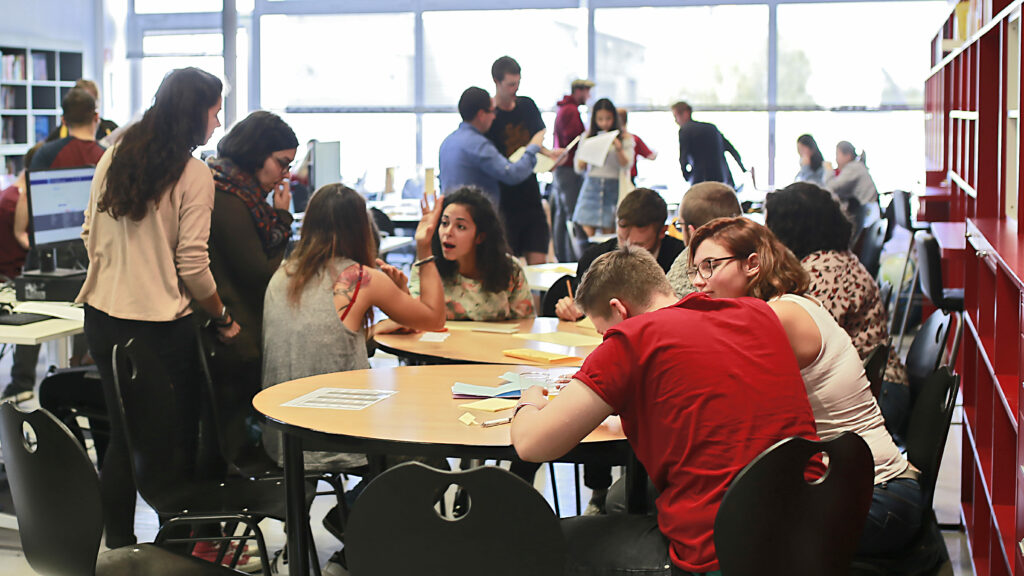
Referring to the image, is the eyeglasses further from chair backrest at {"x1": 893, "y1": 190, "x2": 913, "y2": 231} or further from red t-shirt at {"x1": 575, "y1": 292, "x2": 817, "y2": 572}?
chair backrest at {"x1": 893, "y1": 190, "x2": 913, "y2": 231}

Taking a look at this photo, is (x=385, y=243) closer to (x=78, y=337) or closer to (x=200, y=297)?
(x=78, y=337)

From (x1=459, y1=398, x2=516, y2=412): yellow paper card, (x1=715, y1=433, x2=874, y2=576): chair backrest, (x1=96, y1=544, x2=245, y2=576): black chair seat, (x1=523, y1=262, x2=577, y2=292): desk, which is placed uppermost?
(x1=523, y1=262, x2=577, y2=292): desk

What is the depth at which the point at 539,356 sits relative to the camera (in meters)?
3.01

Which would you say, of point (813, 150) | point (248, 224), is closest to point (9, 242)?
point (248, 224)

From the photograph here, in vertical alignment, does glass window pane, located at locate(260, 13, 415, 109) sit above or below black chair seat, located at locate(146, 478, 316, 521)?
above

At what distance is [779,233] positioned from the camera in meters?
3.43

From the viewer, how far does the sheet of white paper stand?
240 centimetres

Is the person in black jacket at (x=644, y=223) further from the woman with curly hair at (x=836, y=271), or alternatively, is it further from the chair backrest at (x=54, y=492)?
the chair backrest at (x=54, y=492)

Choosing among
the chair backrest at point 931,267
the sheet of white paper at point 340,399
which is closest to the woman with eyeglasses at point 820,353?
the sheet of white paper at point 340,399

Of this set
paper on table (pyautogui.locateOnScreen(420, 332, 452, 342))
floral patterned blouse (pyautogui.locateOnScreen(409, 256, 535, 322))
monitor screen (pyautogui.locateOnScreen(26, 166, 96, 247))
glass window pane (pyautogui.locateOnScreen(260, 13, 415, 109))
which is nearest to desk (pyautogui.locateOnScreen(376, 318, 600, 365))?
paper on table (pyautogui.locateOnScreen(420, 332, 452, 342))

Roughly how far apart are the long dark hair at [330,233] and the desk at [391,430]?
1.21 ft

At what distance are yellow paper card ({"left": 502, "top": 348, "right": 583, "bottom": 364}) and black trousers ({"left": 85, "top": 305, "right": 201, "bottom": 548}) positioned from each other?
0.90 m

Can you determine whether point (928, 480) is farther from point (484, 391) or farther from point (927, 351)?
point (484, 391)

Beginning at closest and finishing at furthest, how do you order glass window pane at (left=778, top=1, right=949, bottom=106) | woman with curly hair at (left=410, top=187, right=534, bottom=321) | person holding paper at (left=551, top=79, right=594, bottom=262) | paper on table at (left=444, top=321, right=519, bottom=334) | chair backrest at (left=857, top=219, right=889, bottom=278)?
1. paper on table at (left=444, top=321, right=519, bottom=334)
2. woman with curly hair at (left=410, top=187, right=534, bottom=321)
3. chair backrest at (left=857, top=219, right=889, bottom=278)
4. person holding paper at (left=551, top=79, right=594, bottom=262)
5. glass window pane at (left=778, top=1, right=949, bottom=106)
